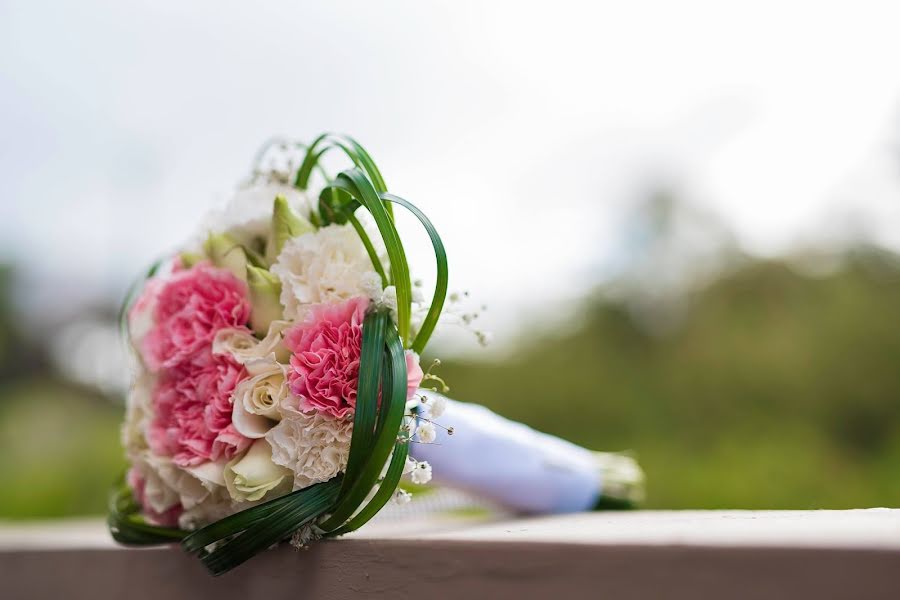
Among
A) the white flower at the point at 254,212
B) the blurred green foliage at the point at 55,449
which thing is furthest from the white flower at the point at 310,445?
the blurred green foliage at the point at 55,449

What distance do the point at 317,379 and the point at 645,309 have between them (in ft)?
8.85

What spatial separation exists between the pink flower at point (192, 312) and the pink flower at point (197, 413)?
0.06 ft

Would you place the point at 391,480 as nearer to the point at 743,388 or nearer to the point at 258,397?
the point at 258,397

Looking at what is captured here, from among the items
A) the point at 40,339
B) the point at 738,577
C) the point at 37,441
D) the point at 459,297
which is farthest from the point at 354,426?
the point at 40,339

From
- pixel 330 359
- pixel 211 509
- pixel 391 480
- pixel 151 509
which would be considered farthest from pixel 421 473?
pixel 151 509

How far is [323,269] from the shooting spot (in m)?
0.71

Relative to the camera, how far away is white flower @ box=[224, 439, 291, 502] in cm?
67

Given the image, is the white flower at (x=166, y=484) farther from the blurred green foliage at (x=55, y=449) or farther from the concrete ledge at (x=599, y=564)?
the blurred green foliage at (x=55, y=449)

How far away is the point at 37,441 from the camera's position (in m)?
3.74

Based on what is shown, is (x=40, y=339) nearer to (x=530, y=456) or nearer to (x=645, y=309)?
(x=645, y=309)

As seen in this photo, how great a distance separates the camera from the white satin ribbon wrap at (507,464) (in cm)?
88

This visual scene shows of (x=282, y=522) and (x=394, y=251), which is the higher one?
(x=394, y=251)

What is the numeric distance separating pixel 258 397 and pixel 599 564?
0.34 meters

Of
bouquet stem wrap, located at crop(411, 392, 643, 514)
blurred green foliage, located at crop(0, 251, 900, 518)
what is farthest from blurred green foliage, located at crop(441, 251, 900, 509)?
bouquet stem wrap, located at crop(411, 392, 643, 514)
